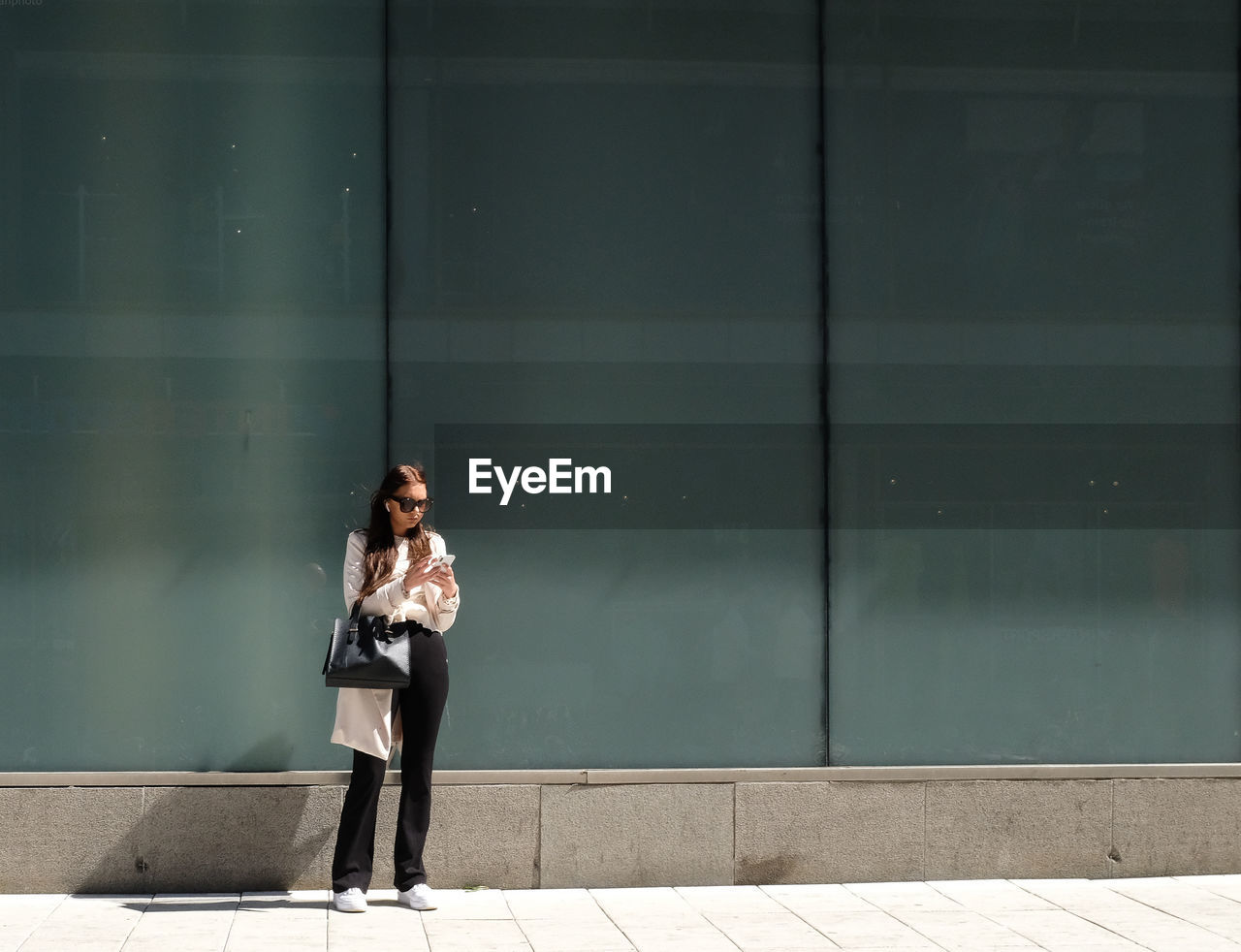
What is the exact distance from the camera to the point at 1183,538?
7.84 meters

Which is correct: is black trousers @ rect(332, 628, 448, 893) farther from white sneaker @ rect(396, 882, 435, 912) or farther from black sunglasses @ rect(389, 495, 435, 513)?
black sunglasses @ rect(389, 495, 435, 513)

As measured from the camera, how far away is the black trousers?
6812mm

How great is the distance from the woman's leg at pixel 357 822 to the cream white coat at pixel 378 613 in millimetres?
93

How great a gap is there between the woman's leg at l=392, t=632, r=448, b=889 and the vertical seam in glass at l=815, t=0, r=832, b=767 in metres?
2.04

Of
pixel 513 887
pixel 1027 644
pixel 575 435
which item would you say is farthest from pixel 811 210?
pixel 513 887

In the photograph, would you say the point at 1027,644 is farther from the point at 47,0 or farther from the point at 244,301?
the point at 47,0

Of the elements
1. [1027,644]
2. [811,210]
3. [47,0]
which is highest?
[47,0]

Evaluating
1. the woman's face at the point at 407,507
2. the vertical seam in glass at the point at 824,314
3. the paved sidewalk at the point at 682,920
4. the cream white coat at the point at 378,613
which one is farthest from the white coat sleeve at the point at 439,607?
the vertical seam in glass at the point at 824,314

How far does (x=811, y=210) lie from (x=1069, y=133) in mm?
1451

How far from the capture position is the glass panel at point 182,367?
288 inches

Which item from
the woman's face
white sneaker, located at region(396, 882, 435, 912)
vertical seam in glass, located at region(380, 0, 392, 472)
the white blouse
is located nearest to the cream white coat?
the white blouse

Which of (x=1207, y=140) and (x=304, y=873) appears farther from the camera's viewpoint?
(x=1207, y=140)

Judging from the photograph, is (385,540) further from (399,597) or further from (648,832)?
(648,832)

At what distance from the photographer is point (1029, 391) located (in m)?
7.80
